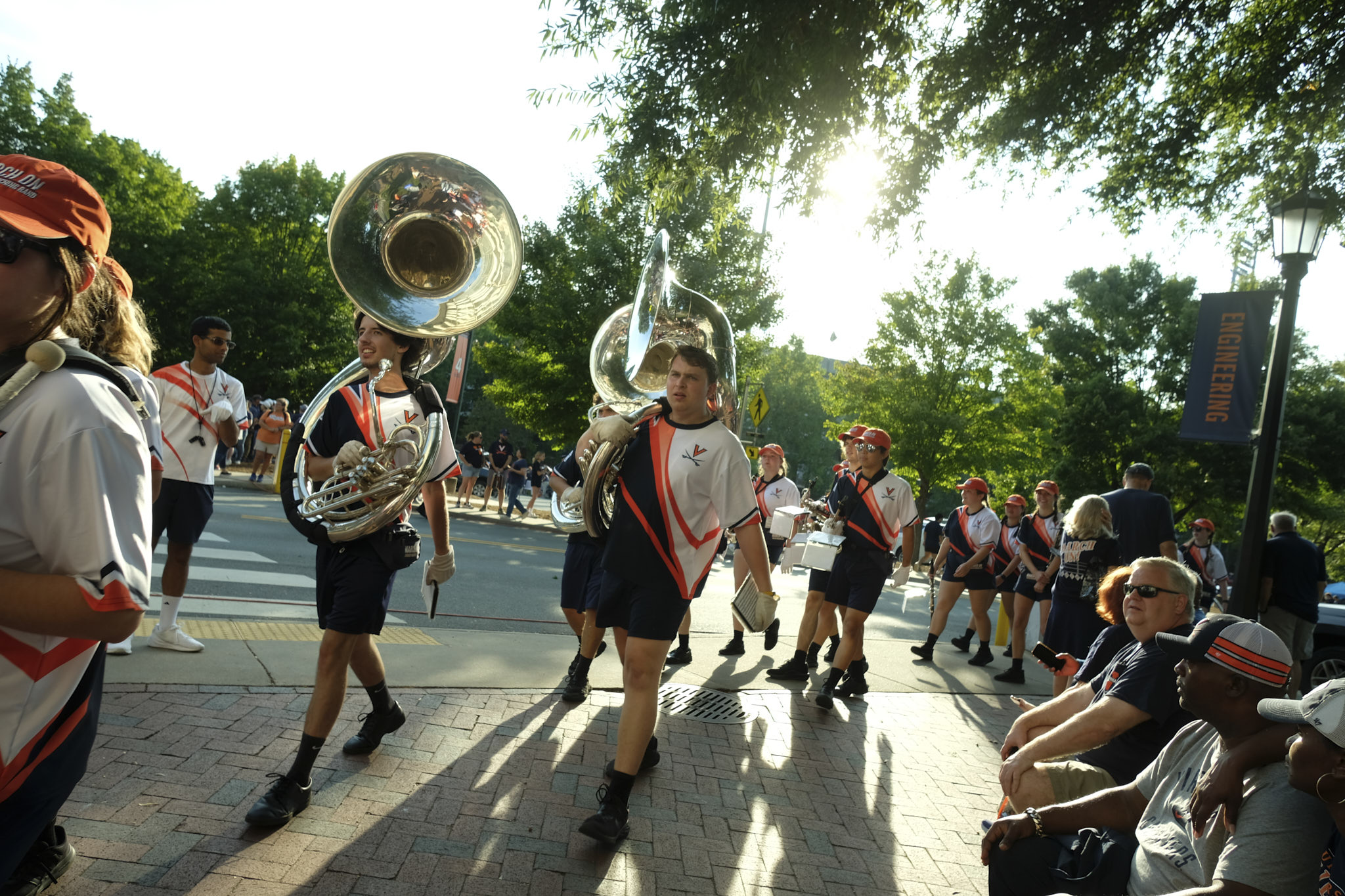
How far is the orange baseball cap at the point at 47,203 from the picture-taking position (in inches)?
62.0

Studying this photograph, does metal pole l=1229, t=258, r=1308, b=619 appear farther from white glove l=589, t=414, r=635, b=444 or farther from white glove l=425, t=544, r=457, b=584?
white glove l=425, t=544, r=457, b=584

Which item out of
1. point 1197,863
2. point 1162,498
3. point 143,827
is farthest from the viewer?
point 1162,498

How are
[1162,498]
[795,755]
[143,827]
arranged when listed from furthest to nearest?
[1162,498], [795,755], [143,827]

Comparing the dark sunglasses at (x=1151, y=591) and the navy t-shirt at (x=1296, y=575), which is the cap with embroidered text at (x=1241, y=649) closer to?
the dark sunglasses at (x=1151, y=591)

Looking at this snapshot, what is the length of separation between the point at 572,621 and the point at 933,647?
14.8 feet

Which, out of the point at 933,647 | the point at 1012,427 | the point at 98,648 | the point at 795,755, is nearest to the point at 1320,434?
the point at 1012,427

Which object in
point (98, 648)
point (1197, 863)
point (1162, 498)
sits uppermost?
point (1162, 498)

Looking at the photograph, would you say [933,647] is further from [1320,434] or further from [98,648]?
[1320,434]

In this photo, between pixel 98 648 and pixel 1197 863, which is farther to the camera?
pixel 1197 863

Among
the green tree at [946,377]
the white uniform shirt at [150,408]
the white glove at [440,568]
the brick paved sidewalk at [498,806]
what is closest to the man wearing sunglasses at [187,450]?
the brick paved sidewalk at [498,806]

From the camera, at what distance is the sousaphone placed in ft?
12.0

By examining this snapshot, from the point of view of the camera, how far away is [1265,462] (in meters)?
6.51

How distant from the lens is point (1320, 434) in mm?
25297

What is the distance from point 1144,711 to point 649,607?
1.89 metres
